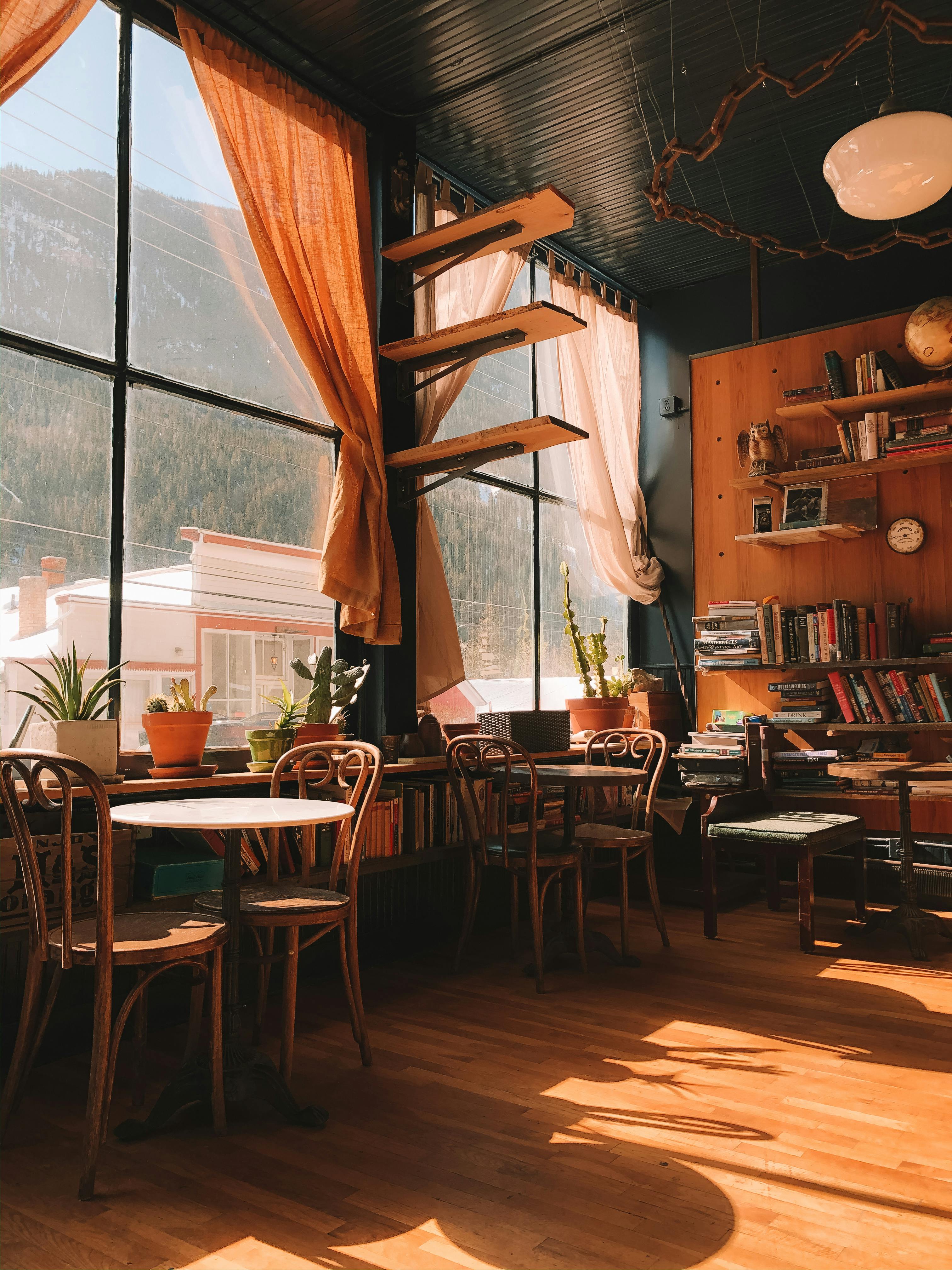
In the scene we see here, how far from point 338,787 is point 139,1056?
102 cm

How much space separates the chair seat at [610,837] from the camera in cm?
385

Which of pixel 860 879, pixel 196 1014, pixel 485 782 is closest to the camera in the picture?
pixel 196 1014

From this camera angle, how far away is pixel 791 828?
410 centimetres

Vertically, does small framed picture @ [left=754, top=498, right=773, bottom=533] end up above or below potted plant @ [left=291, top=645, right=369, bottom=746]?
above

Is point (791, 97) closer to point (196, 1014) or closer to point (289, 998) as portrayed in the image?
point (289, 998)

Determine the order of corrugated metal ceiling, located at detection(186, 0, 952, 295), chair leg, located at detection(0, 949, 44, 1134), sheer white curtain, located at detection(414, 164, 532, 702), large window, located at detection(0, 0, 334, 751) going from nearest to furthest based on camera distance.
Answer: chair leg, located at detection(0, 949, 44, 1134)
large window, located at detection(0, 0, 334, 751)
corrugated metal ceiling, located at detection(186, 0, 952, 295)
sheer white curtain, located at detection(414, 164, 532, 702)

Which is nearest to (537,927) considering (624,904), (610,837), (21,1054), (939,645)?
(624,904)

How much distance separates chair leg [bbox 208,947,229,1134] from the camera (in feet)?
7.27

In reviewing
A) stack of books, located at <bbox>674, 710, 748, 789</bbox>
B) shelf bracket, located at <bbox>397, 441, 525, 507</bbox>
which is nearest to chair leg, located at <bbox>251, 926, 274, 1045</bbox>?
shelf bracket, located at <bbox>397, 441, 525, 507</bbox>

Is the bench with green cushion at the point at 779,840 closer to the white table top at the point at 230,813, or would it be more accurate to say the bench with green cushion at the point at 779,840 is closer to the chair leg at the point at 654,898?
the chair leg at the point at 654,898

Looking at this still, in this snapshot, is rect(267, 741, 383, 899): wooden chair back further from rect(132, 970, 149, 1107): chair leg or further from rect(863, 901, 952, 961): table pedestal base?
rect(863, 901, 952, 961): table pedestal base

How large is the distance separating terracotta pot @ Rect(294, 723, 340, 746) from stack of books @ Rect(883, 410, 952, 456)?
3384 millimetres

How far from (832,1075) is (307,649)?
2.50 meters

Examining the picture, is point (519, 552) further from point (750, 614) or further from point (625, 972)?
point (625, 972)
